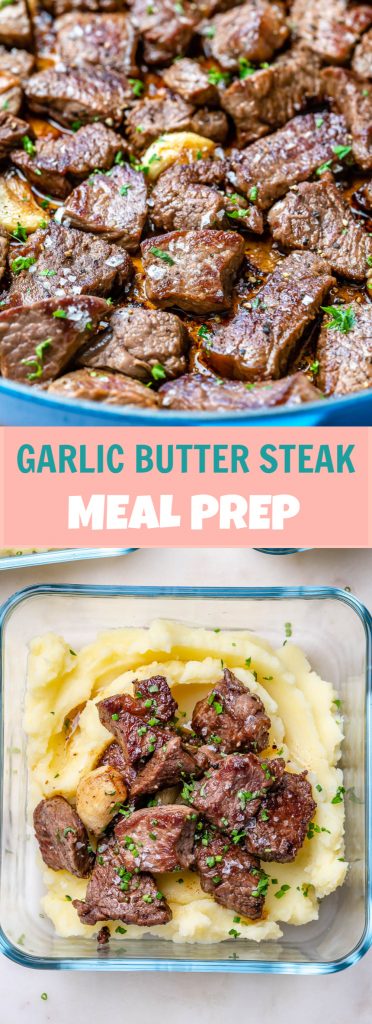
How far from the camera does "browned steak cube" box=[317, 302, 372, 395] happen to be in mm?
5371

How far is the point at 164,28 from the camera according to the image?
20.5 feet

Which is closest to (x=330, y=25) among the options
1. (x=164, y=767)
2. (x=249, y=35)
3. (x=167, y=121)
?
(x=249, y=35)

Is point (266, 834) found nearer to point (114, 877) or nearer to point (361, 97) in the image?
point (114, 877)

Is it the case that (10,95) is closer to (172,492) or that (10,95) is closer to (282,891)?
(172,492)

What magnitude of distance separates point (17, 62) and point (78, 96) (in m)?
0.40

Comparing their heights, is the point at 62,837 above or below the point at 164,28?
below

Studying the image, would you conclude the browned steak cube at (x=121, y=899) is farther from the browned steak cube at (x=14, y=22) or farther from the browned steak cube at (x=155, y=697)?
the browned steak cube at (x=14, y=22)

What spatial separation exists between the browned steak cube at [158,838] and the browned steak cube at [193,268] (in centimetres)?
202

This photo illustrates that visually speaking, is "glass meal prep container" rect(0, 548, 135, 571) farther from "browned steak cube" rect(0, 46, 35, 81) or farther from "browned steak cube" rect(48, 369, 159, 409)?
"browned steak cube" rect(0, 46, 35, 81)

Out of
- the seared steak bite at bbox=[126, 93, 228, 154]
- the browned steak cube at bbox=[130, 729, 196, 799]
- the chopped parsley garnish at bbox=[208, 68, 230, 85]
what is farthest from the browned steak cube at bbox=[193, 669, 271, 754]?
the chopped parsley garnish at bbox=[208, 68, 230, 85]

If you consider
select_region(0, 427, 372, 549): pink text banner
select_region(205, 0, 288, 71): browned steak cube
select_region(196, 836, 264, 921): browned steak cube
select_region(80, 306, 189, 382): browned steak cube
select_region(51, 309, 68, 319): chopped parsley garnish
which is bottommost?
select_region(196, 836, 264, 921): browned steak cube

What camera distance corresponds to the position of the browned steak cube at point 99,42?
6191 mm

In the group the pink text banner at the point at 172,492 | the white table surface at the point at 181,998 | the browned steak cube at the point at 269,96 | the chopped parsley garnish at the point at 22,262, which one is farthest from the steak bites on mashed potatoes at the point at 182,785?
the browned steak cube at the point at 269,96

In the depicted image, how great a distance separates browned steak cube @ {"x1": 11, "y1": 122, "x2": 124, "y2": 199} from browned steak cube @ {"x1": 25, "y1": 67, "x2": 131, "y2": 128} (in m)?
0.10
